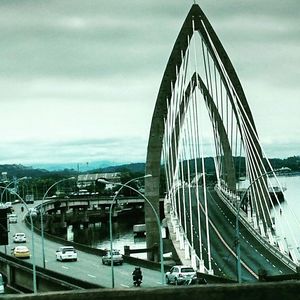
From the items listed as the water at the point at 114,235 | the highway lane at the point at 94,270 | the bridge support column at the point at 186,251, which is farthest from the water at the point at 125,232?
the bridge support column at the point at 186,251

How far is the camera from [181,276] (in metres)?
45.6

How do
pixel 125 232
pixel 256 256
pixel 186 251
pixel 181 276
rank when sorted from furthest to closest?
pixel 125 232 < pixel 256 256 < pixel 186 251 < pixel 181 276

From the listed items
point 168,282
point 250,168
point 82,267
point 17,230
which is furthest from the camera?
point 17,230

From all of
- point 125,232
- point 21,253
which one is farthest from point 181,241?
point 125,232

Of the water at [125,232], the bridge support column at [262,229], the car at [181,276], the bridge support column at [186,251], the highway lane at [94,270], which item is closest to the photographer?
the car at [181,276]

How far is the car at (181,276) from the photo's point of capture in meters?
44.8

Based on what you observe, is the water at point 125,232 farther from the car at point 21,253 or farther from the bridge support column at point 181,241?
the bridge support column at point 181,241

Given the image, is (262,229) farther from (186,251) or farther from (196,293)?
(196,293)

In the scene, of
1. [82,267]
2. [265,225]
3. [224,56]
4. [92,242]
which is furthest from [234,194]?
[82,267]

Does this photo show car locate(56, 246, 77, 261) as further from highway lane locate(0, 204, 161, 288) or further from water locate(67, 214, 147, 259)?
water locate(67, 214, 147, 259)

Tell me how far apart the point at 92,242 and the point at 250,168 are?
50.1m

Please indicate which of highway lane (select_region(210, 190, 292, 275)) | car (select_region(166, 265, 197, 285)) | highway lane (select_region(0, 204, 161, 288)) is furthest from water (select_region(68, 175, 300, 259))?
car (select_region(166, 265, 197, 285))

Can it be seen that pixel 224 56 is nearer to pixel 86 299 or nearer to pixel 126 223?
pixel 86 299

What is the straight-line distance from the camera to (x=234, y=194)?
11969cm
